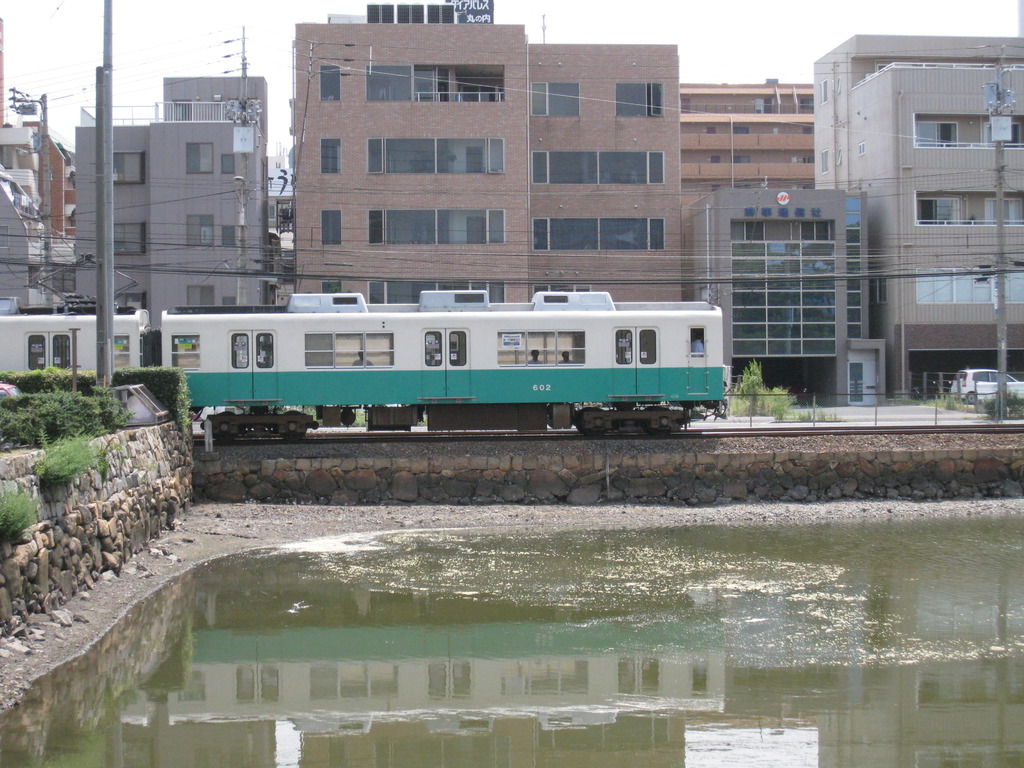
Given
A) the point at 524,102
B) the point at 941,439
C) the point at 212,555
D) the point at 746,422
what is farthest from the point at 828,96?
the point at 212,555

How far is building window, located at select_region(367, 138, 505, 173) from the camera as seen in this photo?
3597 cm

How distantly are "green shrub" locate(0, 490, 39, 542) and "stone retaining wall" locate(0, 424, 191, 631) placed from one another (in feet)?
0.55

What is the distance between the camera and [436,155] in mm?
36219

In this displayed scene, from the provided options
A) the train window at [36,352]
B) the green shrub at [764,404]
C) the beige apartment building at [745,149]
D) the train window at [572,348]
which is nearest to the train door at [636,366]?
the train window at [572,348]

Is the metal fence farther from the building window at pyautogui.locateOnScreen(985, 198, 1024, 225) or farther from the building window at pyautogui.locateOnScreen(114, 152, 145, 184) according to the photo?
the building window at pyautogui.locateOnScreen(114, 152, 145, 184)

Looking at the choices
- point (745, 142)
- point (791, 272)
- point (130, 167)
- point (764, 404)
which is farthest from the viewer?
point (745, 142)

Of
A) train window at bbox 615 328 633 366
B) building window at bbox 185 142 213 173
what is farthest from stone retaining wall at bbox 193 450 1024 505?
building window at bbox 185 142 213 173

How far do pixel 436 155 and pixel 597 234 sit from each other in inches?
261

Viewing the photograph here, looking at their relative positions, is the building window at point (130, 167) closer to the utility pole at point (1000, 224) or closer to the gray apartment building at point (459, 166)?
the gray apartment building at point (459, 166)

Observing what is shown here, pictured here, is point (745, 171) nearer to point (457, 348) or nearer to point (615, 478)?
point (457, 348)

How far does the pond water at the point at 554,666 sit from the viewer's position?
8.19m

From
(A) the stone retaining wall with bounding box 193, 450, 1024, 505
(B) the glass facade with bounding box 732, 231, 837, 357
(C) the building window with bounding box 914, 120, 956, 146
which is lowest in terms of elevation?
(A) the stone retaining wall with bounding box 193, 450, 1024, 505

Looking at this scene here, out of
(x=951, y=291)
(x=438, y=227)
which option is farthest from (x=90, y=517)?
(x=951, y=291)

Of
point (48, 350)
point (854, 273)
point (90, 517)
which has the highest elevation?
point (854, 273)
